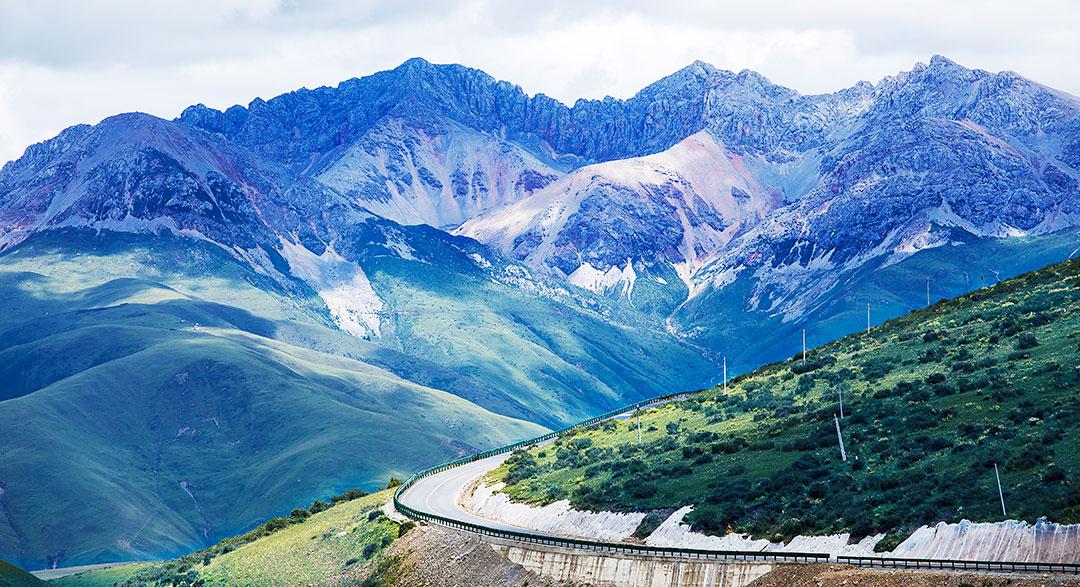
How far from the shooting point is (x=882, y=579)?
81.6 meters

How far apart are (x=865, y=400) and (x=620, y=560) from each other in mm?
35692

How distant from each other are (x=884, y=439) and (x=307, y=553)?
2559 inches

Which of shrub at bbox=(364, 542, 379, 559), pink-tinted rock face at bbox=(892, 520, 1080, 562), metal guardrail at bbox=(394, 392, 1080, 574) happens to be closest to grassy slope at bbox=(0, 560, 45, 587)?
shrub at bbox=(364, 542, 379, 559)

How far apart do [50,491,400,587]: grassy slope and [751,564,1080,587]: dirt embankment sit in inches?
2206

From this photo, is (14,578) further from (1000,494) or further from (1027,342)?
(1000,494)

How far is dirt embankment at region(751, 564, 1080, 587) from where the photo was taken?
7644 centimetres

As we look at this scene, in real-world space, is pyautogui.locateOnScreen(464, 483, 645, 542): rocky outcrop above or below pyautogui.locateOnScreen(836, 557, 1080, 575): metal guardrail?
above

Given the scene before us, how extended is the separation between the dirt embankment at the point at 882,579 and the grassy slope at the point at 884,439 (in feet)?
24.5

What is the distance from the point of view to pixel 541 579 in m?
107

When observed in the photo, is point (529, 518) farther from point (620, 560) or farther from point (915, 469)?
point (915, 469)

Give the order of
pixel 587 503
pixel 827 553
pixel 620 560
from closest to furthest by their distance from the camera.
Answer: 1. pixel 827 553
2. pixel 620 560
3. pixel 587 503

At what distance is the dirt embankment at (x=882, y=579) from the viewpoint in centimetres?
7644

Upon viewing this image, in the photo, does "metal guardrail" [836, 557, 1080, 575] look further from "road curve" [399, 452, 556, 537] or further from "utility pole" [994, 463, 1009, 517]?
"road curve" [399, 452, 556, 537]

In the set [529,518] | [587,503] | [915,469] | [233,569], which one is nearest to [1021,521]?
[915,469]
